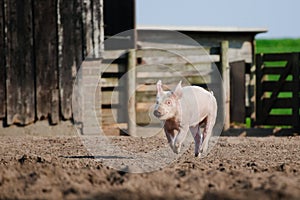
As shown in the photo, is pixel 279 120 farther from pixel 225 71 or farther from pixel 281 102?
pixel 225 71

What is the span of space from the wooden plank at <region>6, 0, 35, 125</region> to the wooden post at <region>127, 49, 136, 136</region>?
193 cm

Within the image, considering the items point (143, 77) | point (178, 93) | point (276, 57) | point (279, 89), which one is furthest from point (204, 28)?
point (178, 93)

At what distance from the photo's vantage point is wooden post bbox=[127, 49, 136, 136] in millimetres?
13703

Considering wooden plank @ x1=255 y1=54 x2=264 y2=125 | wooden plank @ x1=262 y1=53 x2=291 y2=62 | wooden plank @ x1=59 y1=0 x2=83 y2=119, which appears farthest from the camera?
wooden plank @ x1=255 y1=54 x2=264 y2=125

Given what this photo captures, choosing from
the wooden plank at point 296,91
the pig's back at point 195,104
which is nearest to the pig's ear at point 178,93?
the pig's back at point 195,104

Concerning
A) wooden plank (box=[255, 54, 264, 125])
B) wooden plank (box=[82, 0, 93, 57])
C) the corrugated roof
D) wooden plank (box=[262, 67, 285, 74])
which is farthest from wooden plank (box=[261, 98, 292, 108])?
wooden plank (box=[82, 0, 93, 57])

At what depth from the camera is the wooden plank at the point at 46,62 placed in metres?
12.6

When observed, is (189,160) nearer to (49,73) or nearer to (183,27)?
(49,73)

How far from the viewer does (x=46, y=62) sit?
12.7 meters

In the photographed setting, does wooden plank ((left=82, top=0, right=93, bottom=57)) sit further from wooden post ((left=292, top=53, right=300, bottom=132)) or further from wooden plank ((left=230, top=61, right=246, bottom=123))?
wooden plank ((left=230, top=61, right=246, bottom=123))

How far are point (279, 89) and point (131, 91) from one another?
12.2 feet

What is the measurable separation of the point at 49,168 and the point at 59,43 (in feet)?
21.0

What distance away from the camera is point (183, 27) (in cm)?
1720

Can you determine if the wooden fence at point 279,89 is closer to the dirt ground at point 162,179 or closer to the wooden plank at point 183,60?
the wooden plank at point 183,60
